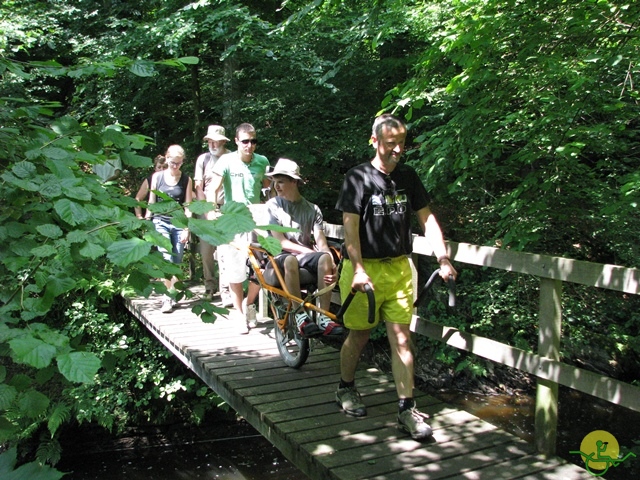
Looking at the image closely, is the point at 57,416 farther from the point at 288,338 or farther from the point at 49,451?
the point at 288,338

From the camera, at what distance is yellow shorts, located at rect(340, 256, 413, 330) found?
148 inches

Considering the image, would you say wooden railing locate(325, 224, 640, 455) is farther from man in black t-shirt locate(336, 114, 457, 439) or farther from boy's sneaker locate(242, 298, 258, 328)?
boy's sneaker locate(242, 298, 258, 328)

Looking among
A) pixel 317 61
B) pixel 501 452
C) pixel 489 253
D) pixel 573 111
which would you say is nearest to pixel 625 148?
pixel 573 111

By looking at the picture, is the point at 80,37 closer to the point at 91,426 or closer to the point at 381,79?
the point at 381,79

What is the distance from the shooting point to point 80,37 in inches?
439

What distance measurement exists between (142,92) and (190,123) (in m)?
1.81

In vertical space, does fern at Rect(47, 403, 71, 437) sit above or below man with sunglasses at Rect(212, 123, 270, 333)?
below

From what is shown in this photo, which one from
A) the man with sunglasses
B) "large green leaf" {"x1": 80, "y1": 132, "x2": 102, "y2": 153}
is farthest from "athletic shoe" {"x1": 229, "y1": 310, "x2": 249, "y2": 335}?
"large green leaf" {"x1": 80, "y1": 132, "x2": 102, "y2": 153}

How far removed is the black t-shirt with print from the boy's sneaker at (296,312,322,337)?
3.10 ft

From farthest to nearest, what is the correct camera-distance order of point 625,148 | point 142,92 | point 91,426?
point 142,92 → point 91,426 → point 625,148

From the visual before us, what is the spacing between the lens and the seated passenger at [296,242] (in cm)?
486

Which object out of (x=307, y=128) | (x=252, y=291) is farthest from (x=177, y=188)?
(x=307, y=128)

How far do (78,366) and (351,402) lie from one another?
244cm

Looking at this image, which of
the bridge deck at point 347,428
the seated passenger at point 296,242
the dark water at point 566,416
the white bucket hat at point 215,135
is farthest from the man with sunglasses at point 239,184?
the dark water at point 566,416
